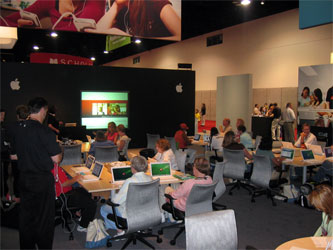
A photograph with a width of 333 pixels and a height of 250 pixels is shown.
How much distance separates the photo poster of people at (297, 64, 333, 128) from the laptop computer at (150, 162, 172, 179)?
9116mm

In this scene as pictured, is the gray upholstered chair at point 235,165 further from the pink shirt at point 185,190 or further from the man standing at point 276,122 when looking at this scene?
the man standing at point 276,122

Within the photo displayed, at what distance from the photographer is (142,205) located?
4066mm

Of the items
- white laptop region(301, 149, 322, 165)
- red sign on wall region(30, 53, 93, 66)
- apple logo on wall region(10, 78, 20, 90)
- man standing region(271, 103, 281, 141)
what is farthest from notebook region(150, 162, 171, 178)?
red sign on wall region(30, 53, 93, 66)

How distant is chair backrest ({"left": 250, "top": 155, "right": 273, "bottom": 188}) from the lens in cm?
611

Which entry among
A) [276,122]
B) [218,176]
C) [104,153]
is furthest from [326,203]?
[276,122]

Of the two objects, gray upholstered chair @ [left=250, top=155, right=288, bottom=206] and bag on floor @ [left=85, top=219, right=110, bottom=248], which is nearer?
bag on floor @ [left=85, top=219, right=110, bottom=248]

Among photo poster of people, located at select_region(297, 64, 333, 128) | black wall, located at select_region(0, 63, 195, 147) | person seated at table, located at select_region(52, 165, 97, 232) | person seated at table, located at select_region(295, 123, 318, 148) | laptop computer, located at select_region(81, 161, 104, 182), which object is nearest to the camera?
person seated at table, located at select_region(52, 165, 97, 232)

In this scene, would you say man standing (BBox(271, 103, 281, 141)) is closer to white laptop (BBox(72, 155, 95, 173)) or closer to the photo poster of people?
the photo poster of people

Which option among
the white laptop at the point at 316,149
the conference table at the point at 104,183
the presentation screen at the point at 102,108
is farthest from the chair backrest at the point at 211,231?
the presentation screen at the point at 102,108

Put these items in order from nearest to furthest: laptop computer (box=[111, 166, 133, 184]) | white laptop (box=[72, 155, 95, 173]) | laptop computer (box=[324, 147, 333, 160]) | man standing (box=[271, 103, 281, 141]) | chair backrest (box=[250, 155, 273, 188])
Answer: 1. laptop computer (box=[111, 166, 133, 184])
2. white laptop (box=[72, 155, 95, 173])
3. chair backrest (box=[250, 155, 273, 188])
4. laptop computer (box=[324, 147, 333, 160])
5. man standing (box=[271, 103, 281, 141])

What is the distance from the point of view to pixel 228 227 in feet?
9.73

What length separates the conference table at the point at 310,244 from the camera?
2670 mm

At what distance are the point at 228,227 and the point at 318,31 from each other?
1325 centimetres

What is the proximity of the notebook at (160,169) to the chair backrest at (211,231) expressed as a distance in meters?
2.27
